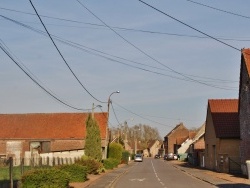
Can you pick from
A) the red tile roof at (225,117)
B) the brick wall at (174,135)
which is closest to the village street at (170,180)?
the red tile roof at (225,117)

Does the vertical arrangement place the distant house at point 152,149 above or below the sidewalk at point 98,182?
above

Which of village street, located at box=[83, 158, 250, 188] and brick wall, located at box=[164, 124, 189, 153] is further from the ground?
brick wall, located at box=[164, 124, 189, 153]

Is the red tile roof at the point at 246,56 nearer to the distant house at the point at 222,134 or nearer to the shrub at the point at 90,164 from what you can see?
the distant house at the point at 222,134

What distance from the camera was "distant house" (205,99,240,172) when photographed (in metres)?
44.3

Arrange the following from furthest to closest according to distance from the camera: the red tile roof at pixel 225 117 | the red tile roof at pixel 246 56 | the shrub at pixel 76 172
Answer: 1. the red tile roof at pixel 225 117
2. the red tile roof at pixel 246 56
3. the shrub at pixel 76 172

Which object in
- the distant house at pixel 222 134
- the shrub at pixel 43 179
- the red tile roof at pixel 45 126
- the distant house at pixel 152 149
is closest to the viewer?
the shrub at pixel 43 179

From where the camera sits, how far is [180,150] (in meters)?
114

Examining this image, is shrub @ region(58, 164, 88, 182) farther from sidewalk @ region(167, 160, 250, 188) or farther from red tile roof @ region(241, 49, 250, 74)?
red tile roof @ region(241, 49, 250, 74)

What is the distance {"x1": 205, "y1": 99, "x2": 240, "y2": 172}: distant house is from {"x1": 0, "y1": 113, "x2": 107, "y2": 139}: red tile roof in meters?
23.2

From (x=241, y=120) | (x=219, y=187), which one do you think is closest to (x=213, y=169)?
(x=241, y=120)

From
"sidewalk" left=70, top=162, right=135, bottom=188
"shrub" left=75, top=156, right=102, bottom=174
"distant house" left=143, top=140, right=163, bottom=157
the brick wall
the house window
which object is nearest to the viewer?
"sidewalk" left=70, top=162, right=135, bottom=188

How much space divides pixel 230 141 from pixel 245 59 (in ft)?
36.1

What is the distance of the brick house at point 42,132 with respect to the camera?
2685 inches

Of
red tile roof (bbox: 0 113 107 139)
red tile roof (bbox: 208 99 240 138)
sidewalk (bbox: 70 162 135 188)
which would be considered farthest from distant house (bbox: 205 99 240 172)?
red tile roof (bbox: 0 113 107 139)
